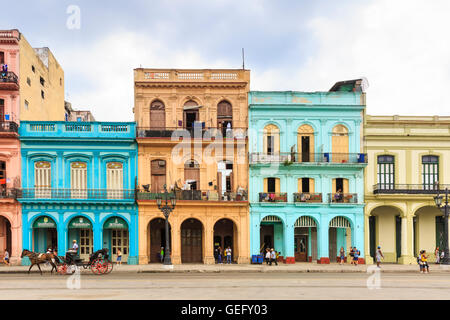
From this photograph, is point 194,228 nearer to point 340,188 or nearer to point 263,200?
point 263,200

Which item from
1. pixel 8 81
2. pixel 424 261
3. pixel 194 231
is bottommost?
pixel 424 261

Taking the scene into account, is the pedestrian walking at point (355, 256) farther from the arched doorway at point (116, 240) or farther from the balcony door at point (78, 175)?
the balcony door at point (78, 175)

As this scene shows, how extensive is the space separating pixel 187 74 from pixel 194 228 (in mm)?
10395

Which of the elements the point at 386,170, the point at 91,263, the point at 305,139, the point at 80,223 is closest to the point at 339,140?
the point at 305,139

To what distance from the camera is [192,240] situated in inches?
1186

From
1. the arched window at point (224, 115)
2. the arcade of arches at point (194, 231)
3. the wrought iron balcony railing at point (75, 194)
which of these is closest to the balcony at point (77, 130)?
the wrought iron balcony railing at point (75, 194)

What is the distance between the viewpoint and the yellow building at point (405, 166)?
97.6 ft

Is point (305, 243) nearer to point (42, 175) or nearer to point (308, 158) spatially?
point (308, 158)

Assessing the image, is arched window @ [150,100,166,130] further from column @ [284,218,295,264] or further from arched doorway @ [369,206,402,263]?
arched doorway @ [369,206,402,263]

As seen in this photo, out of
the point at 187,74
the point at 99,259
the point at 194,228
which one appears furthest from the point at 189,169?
the point at 99,259

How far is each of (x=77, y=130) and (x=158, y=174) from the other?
5.99 meters

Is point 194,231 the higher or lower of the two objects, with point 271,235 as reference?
higher

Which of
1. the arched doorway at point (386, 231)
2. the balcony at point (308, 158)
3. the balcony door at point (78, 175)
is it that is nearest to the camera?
the balcony door at point (78, 175)

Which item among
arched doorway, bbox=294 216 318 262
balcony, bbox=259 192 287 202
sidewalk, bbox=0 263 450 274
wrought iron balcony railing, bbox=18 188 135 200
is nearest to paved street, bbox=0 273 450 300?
sidewalk, bbox=0 263 450 274
